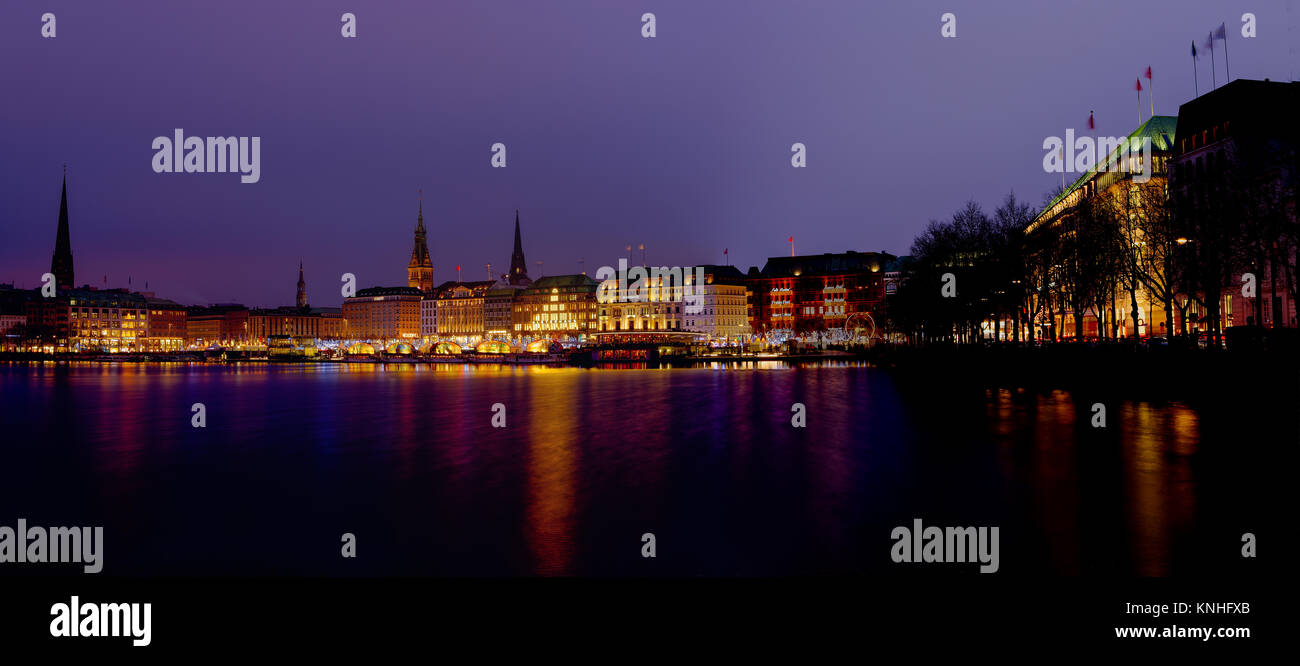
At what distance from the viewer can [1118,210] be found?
6500 centimetres

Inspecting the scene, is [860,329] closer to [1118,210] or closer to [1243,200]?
[1118,210]

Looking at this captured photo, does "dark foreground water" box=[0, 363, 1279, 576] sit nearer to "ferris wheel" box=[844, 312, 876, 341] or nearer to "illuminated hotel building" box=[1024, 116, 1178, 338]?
"illuminated hotel building" box=[1024, 116, 1178, 338]

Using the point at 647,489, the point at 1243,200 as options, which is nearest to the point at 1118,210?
the point at 1243,200

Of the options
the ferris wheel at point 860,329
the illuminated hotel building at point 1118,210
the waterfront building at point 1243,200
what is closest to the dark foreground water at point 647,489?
the waterfront building at point 1243,200

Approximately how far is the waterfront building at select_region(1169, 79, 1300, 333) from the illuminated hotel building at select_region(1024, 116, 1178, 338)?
461cm

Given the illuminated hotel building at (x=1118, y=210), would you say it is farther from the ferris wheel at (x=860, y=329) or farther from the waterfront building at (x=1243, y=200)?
the ferris wheel at (x=860, y=329)

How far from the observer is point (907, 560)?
12.3 metres

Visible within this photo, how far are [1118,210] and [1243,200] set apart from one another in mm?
25316

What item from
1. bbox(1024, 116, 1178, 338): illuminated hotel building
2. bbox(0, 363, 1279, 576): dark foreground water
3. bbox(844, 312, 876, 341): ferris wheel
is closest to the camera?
bbox(0, 363, 1279, 576): dark foreground water

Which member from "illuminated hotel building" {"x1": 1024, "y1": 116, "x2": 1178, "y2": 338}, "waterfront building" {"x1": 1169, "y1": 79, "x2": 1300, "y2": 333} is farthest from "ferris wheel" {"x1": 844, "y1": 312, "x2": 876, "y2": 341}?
"waterfront building" {"x1": 1169, "y1": 79, "x2": 1300, "y2": 333}

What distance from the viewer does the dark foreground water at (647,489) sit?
12773 millimetres

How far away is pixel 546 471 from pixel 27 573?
1132 cm

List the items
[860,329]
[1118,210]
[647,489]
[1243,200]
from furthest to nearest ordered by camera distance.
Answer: [860,329] → [1118,210] → [1243,200] → [647,489]

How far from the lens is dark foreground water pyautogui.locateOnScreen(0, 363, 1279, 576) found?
41.9 feet
